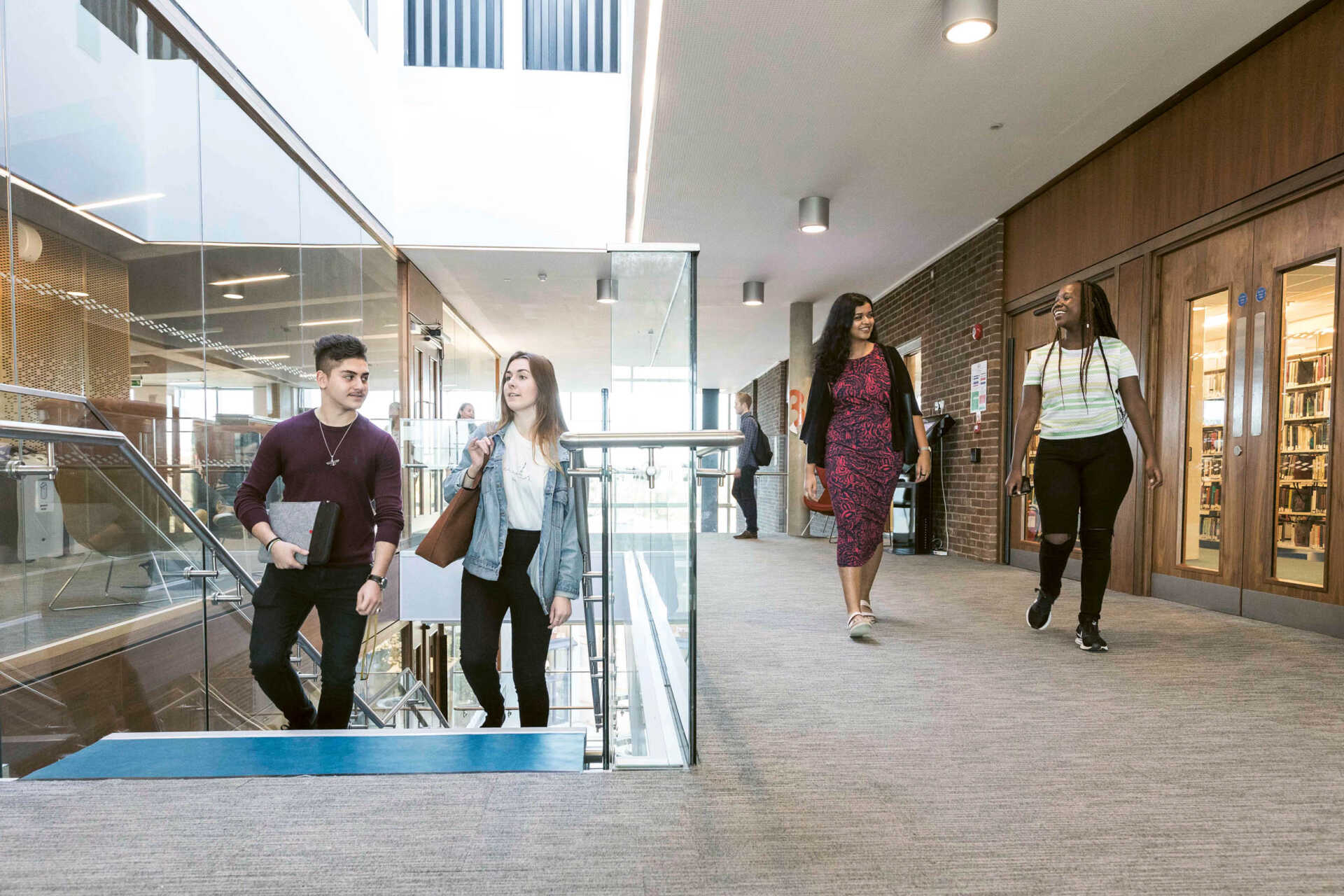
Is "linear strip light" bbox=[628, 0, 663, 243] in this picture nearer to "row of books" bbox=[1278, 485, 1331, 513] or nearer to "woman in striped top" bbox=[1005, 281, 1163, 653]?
"woman in striped top" bbox=[1005, 281, 1163, 653]

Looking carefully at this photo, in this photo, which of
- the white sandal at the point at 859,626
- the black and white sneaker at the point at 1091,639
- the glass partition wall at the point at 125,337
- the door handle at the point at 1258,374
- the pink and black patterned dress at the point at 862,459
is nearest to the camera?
the glass partition wall at the point at 125,337

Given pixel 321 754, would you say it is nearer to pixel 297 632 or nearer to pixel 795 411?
pixel 297 632

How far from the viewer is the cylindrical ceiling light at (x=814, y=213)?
6.32 m

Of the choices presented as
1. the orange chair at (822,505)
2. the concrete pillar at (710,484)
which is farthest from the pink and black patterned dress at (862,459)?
the concrete pillar at (710,484)

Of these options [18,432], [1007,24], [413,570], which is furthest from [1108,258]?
[413,570]

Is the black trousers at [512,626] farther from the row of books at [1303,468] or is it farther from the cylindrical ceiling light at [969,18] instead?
the row of books at [1303,468]

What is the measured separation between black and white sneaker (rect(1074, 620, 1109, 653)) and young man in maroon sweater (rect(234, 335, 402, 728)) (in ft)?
8.83

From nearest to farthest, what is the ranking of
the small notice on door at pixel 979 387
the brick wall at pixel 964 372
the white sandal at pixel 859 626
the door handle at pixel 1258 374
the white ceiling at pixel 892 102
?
the white sandal at pixel 859 626
the white ceiling at pixel 892 102
the door handle at pixel 1258 374
the brick wall at pixel 964 372
the small notice on door at pixel 979 387

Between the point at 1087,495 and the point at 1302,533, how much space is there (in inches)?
51.8

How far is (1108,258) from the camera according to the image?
5.23 m

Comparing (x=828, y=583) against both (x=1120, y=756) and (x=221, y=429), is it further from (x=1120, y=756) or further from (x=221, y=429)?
(x=221, y=429)

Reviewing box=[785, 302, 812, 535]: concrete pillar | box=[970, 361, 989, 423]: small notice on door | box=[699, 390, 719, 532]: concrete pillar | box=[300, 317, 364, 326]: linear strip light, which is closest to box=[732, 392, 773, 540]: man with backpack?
box=[699, 390, 719, 532]: concrete pillar

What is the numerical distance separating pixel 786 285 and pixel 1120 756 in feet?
26.0

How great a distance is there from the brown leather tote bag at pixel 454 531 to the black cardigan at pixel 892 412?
5.28 ft
